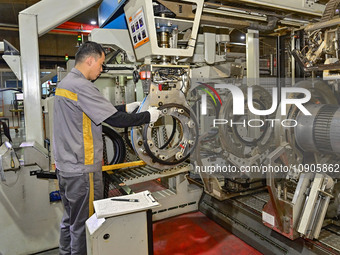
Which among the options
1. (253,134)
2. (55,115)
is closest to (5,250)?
(55,115)

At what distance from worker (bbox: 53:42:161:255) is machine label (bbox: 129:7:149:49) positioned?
0.34m

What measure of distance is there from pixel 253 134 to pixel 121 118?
7.46 feet

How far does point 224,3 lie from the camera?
2863 millimetres

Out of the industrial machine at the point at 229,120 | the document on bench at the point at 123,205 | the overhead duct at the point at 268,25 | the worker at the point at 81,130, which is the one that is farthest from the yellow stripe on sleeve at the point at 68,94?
the overhead duct at the point at 268,25

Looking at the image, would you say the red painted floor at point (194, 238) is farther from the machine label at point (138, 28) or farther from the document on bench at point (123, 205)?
the machine label at point (138, 28)

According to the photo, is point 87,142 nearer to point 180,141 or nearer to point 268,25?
point 180,141

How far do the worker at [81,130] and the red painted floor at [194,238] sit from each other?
4.22 ft

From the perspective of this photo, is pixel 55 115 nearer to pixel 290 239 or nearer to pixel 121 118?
pixel 121 118

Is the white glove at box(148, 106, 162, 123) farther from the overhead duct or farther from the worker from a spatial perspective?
the overhead duct

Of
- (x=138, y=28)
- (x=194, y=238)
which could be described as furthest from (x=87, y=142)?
(x=194, y=238)

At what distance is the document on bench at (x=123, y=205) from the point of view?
1.81 metres

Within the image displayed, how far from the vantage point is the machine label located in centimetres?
225

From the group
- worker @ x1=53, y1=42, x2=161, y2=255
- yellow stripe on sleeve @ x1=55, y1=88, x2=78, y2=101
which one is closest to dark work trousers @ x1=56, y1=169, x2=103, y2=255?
worker @ x1=53, y1=42, x2=161, y2=255

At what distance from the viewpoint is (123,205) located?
6.37ft
